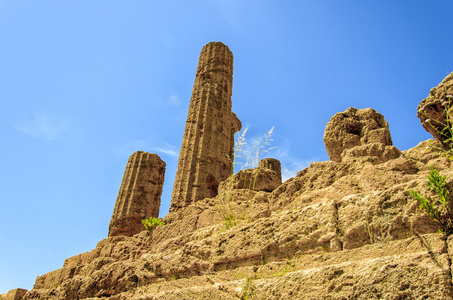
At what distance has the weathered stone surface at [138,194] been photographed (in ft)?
35.8

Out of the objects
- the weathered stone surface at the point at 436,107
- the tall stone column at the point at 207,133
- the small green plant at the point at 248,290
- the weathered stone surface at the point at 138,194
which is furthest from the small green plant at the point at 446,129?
the weathered stone surface at the point at 138,194

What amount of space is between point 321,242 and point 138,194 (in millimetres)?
9096

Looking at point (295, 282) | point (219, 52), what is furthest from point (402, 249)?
point (219, 52)

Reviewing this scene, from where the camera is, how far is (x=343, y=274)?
105 inches

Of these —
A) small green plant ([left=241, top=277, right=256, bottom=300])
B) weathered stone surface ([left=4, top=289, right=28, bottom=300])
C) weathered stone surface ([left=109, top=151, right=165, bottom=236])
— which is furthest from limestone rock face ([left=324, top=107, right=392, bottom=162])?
weathered stone surface ([left=109, top=151, right=165, bottom=236])

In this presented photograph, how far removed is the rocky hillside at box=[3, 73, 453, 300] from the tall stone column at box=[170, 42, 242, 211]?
2.11 metres

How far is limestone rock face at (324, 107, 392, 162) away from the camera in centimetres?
458

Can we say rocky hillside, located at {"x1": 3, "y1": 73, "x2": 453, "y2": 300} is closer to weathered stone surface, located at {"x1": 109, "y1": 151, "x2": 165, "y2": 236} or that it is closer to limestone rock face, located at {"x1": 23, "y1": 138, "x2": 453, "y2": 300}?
limestone rock face, located at {"x1": 23, "y1": 138, "x2": 453, "y2": 300}

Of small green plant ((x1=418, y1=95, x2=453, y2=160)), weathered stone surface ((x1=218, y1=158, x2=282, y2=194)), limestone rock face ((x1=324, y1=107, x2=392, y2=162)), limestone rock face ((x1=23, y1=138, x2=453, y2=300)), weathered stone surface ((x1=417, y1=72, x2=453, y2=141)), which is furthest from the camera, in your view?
weathered stone surface ((x1=218, y1=158, x2=282, y2=194))

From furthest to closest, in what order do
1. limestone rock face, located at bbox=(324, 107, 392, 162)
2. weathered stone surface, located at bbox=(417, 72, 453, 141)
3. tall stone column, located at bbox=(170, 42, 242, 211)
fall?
tall stone column, located at bbox=(170, 42, 242, 211), limestone rock face, located at bbox=(324, 107, 392, 162), weathered stone surface, located at bbox=(417, 72, 453, 141)

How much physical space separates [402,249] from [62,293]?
5094 millimetres

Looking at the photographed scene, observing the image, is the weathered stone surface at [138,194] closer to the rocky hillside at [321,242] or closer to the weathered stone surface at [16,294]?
the weathered stone surface at [16,294]

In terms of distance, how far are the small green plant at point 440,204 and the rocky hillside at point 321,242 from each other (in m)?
0.06

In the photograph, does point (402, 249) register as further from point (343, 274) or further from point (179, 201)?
point (179, 201)
